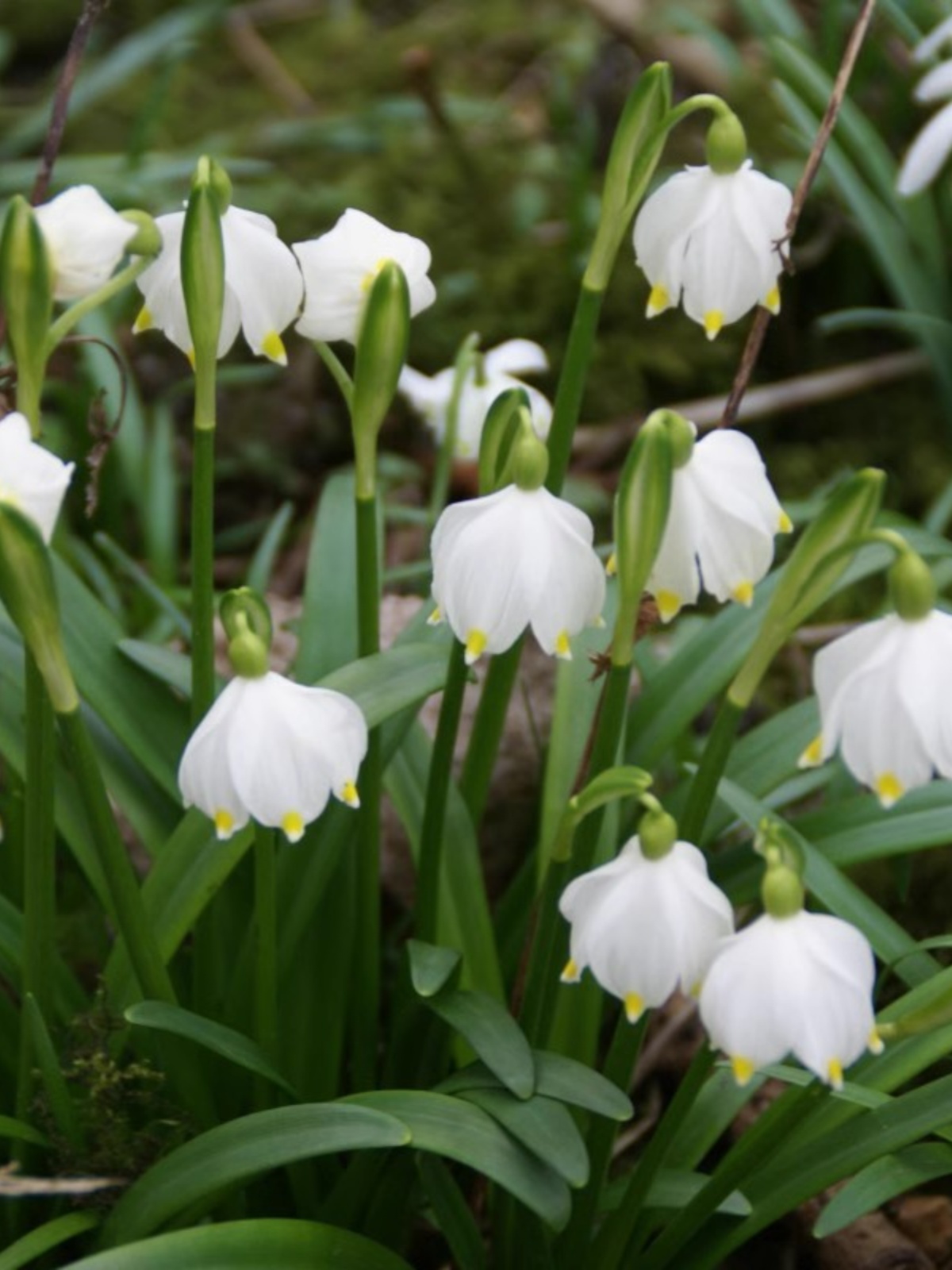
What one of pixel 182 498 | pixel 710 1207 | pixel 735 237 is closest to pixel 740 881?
pixel 710 1207

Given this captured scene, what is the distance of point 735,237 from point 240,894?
70 centimetres

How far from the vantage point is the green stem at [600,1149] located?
130 centimetres

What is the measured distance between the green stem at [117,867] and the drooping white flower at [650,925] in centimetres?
35

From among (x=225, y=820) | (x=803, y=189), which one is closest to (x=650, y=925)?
(x=225, y=820)

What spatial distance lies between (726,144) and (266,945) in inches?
24.8

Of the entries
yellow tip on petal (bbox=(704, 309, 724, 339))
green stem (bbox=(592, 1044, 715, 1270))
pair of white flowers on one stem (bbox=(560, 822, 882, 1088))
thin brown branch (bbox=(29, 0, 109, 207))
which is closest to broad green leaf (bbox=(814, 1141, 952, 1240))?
green stem (bbox=(592, 1044, 715, 1270))

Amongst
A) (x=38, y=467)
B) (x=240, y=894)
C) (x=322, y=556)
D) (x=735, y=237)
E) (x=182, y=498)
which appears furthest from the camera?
(x=182, y=498)

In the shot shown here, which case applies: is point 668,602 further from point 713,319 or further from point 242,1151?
point 242,1151

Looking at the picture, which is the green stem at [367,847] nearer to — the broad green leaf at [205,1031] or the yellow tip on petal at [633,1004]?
the broad green leaf at [205,1031]

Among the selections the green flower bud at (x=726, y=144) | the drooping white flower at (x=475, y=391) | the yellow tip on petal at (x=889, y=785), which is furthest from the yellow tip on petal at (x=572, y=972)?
the drooping white flower at (x=475, y=391)

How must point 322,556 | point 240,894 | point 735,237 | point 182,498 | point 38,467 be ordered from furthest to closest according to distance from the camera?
1. point 182,498
2. point 322,556
3. point 240,894
4. point 735,237
5. point 38,467

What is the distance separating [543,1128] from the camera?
49.9 inches

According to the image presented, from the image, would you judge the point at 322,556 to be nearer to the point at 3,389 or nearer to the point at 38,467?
the point at 3,389

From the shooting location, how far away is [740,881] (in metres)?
1.63
